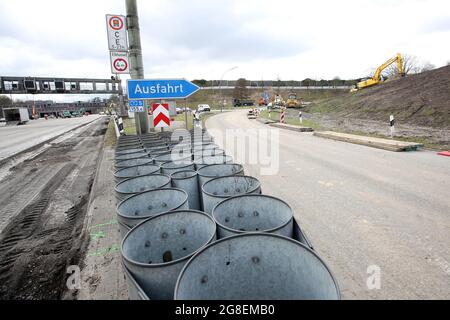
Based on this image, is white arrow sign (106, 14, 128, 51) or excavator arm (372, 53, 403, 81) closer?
white arrow sign (106, 14, 128, 51)

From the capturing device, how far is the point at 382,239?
144 inches

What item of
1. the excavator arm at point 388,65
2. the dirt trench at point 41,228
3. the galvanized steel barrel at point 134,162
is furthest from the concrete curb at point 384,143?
the excavator arm at point 388,65

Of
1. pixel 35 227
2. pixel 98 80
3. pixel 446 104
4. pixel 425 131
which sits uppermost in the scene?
pixel 98 80

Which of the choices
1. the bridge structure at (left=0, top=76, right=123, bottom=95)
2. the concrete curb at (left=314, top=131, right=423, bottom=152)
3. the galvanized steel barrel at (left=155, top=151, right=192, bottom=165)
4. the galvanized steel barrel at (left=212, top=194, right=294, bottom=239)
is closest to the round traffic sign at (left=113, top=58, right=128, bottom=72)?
the galvanized steel barrel at (left=155, top=151, right=192, bottom=165)

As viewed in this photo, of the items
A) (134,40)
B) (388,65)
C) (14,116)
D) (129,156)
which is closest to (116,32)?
(134,40)

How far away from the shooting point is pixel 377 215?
4.38 metres

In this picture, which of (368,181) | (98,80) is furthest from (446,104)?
(98,80)

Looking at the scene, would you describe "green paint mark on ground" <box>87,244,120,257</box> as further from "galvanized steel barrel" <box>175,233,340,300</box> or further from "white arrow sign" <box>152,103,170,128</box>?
"white arrow sign" <box>152,103,170,128</box>

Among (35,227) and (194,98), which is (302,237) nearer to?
(35,227)

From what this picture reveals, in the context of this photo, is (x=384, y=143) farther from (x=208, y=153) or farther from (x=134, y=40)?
(x=134, y=40)

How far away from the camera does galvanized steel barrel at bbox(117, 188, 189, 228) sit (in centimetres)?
288

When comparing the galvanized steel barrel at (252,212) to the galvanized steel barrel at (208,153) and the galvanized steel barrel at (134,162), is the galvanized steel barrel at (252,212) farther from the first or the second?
the galvanized steel barrel at (134,162)

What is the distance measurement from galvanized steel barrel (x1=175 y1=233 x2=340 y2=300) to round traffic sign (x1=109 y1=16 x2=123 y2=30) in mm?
8865

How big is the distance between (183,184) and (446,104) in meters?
17.8
